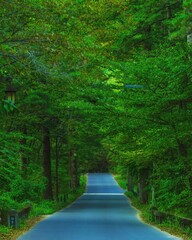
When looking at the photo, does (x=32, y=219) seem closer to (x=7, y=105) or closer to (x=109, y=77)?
(x=109, y=77)

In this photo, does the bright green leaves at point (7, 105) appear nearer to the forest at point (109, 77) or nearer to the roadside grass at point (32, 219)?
the forest at point (109, 77)

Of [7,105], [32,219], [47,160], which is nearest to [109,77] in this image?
[32,219]

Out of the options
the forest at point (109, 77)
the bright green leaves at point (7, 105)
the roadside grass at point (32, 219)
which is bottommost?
the roadside grass at point (32, 219)

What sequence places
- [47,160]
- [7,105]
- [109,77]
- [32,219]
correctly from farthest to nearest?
[47,160], [32,219], [109,77], [7,105]

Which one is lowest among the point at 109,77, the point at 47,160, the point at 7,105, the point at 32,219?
the point at 32,219

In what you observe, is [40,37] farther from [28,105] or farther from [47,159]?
[47,159]

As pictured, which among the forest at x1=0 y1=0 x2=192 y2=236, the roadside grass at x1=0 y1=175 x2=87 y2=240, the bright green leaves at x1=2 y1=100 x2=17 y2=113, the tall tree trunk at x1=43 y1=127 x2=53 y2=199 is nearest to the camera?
the bright green leaves at x1=2 y1=100 x2=17 y2=113

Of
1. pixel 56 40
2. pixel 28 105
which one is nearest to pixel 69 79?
pixel 56 40

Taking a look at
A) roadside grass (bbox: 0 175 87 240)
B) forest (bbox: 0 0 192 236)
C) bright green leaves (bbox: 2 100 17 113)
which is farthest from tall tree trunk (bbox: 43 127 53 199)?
bright green leaves (bbox: 2 100 17 113)

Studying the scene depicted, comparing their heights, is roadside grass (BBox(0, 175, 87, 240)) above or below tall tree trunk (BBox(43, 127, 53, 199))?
below

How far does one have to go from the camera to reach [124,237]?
1773 centimetres

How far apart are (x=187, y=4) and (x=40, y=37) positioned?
382 cm

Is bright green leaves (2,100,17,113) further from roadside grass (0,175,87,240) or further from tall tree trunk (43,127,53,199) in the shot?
tall tree trunk (43,127,53,199)

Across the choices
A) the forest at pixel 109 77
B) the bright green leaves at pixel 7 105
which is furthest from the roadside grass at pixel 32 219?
the bright green leaves at pixel 7 105
